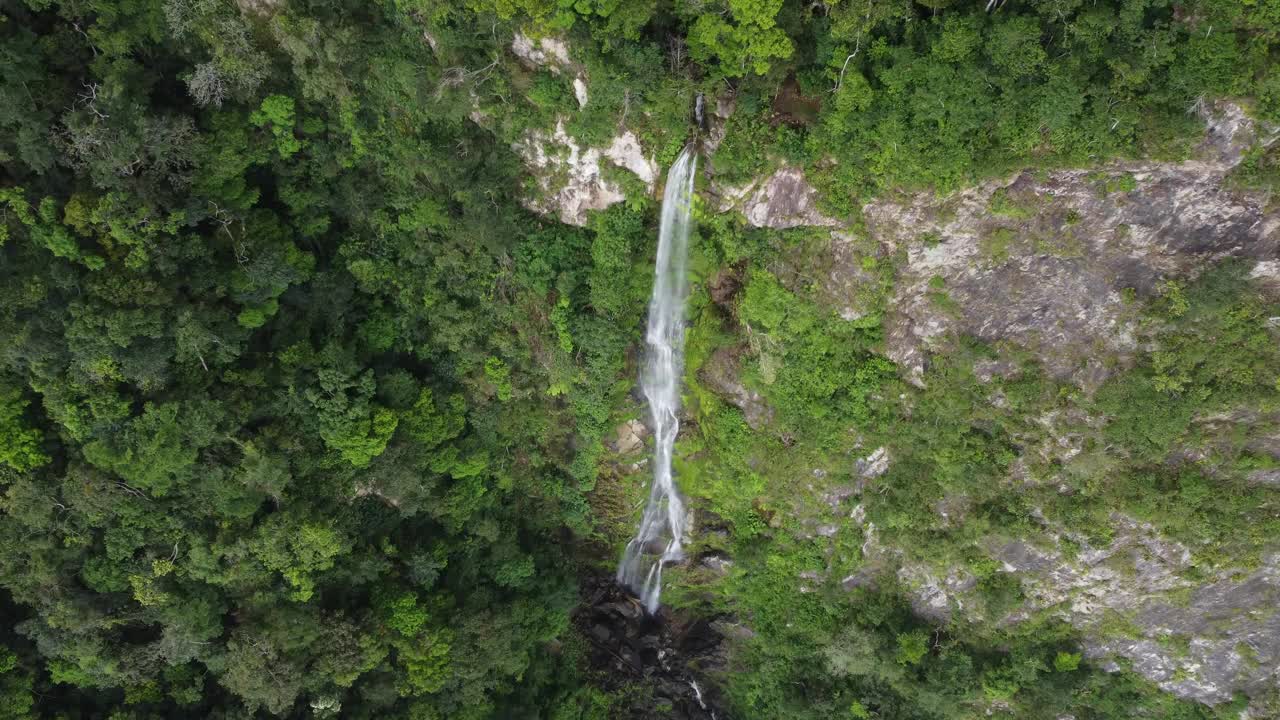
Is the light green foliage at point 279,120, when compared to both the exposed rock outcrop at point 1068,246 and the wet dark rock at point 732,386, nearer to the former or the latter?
the wet dark rock at point 732,386

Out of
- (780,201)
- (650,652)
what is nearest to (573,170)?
(780,201)

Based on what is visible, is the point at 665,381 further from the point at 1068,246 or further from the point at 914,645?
the point at 1068,246

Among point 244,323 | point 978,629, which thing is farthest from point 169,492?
point 978,629

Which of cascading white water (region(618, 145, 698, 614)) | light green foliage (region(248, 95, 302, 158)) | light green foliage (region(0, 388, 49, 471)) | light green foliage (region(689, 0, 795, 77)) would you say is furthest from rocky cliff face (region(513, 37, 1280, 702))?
light green foliage (region(0, 388, 49, 471))

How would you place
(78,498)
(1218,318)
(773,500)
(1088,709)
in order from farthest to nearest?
(773,500)
(1088,709)
(78,498)
(1218,318)

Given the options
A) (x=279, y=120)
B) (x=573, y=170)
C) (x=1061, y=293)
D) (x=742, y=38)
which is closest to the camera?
(x=742, y=38)

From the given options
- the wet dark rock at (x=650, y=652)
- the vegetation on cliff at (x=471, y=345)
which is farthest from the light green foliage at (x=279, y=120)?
the wet dark rock at (x=650, y=652)

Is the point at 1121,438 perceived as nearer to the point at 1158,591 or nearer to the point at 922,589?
the point at 1158,591

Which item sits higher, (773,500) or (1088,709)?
(773,500)
